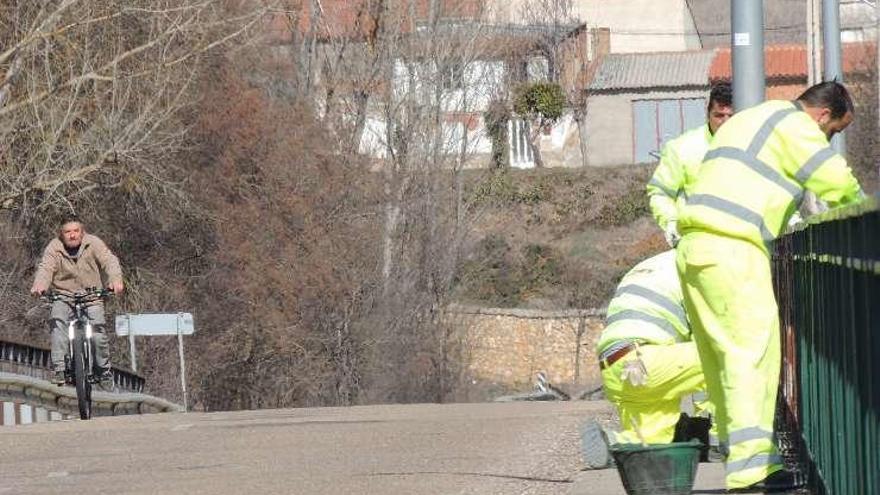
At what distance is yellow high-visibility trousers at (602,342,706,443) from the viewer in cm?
931

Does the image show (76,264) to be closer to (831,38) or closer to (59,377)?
(59,377)

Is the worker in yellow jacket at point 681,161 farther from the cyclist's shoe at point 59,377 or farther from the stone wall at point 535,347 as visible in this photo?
the stone wall at point 535,347

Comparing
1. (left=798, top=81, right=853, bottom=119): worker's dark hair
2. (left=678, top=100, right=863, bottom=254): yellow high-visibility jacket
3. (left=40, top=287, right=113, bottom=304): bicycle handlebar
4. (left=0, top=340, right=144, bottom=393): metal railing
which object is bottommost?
(left=0, top=340, right=144, bottom=393): metal railing

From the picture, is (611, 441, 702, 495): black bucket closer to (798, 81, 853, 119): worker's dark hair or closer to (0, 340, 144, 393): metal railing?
(798, 81, 853, 119): worker's dark hair

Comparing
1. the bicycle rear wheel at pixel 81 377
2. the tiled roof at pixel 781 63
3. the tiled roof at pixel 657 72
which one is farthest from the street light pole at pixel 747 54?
the tiled roof at pixel 657 72

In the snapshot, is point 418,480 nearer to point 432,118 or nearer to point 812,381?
point 812,381

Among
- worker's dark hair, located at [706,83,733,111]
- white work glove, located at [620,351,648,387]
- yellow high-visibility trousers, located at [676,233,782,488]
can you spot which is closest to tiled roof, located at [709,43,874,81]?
worker's dark hair, located at [706,83,733,111]

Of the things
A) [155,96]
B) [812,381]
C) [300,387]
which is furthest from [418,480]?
[300,387]

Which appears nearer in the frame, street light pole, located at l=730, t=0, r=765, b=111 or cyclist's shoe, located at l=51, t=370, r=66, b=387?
street light pole, located at l=730, t=0, r=765, b=111

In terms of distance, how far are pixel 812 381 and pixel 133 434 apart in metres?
7.33

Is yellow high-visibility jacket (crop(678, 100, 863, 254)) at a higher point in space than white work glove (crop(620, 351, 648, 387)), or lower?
higher

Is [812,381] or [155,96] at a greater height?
[155,96]

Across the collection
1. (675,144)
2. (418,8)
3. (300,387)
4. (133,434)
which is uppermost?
(418,8)

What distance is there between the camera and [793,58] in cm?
7388
